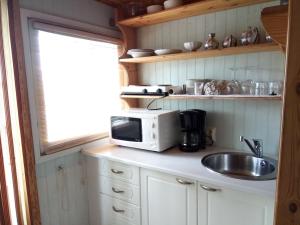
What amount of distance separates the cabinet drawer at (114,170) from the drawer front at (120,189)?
0.04m

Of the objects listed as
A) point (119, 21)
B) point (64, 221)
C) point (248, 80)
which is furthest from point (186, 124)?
point (64, 221)

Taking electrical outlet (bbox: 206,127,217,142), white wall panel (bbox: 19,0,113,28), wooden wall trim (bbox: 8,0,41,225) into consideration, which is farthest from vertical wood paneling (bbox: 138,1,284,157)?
wooden wall trim (bbox: 8,0,41,225)

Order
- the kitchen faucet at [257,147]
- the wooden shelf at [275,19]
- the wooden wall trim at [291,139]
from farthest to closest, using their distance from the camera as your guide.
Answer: the kitchen faucet at [257,147] → the wooden shelf at [275,19] → the wooden wall trim at [291,139]

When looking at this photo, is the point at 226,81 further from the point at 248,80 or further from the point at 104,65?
the point at 104,65

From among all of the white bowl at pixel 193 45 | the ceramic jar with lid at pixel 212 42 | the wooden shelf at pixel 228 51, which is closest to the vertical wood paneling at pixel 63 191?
the wooden shelf at pixel 228 51

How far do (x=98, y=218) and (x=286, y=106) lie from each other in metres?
1.96

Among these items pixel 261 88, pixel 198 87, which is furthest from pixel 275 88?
pixel 198 87

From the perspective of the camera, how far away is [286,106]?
21.6 inches

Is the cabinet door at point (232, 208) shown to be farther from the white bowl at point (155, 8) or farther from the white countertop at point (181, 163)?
the white bowl at point (155, 8)

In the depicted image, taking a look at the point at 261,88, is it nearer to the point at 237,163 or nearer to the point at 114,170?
the point at 237,163

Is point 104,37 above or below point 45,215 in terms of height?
above

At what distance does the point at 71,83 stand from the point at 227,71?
1.33 meters

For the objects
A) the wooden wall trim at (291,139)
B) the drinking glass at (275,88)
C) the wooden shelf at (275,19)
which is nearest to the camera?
the wooden wall trim at (291,139)

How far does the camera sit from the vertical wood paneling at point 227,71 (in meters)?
1.74
